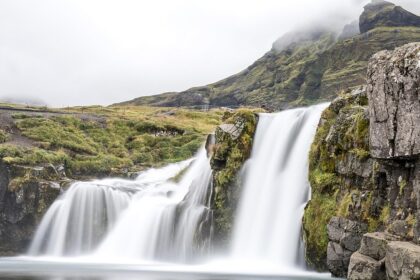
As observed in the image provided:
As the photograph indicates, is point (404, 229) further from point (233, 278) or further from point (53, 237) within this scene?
point (53, 237)

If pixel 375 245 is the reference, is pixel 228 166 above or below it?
above

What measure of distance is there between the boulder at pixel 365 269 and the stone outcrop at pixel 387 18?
6347 inches

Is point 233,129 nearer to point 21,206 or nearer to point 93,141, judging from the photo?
point 21,206

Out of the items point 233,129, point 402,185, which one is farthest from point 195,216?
point 402,185

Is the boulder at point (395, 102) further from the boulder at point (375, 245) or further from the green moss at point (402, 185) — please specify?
the boulder at point (375, 245)

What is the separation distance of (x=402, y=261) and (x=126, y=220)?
29.8 meters

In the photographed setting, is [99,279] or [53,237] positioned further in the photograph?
[53,237]

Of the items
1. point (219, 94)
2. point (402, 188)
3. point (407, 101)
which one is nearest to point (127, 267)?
point (402, 188)

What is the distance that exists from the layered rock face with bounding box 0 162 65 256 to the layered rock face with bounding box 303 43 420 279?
27.0 m

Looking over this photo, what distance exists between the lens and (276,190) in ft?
108

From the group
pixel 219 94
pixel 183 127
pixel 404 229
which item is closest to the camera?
pixel 404 229

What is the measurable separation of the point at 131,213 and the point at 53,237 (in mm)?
7175

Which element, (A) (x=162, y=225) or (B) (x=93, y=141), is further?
(B) (x=93, y=141)

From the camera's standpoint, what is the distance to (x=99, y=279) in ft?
84.9
